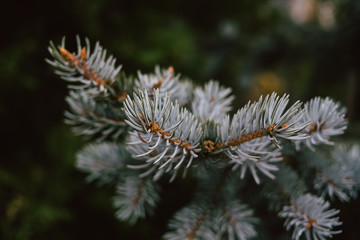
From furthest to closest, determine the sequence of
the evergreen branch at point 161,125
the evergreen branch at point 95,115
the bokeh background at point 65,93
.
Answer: the bokeh background at point 65,93, the evergreen branch at point 95,115, the evergreen branch at point 161,125

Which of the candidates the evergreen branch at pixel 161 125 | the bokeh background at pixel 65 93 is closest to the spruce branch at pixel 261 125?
the evergreen branch at pixel 161 125

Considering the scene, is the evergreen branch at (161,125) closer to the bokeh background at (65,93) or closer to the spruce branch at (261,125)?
the spruce branch at (261,125)

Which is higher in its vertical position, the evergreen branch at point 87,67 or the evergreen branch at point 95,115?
the evergreen branch at point 87,67

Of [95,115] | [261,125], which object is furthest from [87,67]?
[261,125]

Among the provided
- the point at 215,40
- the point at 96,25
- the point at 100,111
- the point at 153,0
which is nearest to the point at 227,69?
the point at 215,40

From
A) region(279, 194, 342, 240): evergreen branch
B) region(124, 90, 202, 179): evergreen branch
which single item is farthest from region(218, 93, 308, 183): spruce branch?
region(279, 194, 342, 240): evergreen branch

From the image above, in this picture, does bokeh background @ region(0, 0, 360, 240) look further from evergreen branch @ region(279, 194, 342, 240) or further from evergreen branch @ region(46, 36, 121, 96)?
evergreen branch @ region(46, 36, 121, 96)

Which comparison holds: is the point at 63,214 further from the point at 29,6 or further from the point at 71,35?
the point at 29,6

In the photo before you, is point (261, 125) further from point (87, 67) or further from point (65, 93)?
point (65, 93)

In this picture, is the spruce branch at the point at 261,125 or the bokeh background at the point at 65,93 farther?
the bokeh background at the point at 65,93
